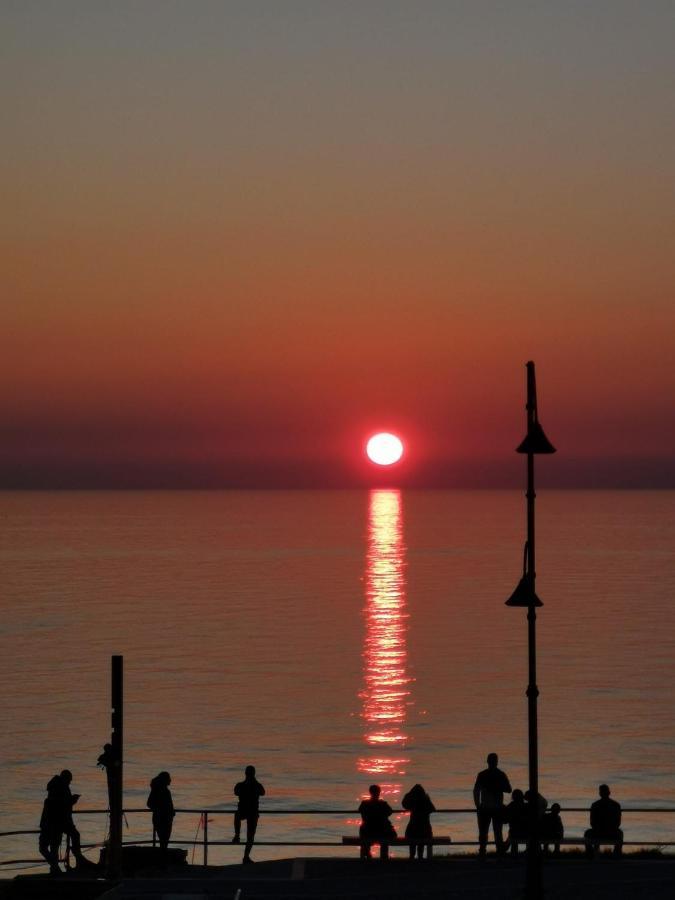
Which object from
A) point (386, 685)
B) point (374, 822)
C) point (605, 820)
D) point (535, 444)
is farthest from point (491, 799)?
point (386, 685)

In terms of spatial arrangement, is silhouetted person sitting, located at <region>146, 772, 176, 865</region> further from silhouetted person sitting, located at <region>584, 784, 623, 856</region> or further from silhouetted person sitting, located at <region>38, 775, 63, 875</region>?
silhouetted person sitting, located at <region>584, 784, 623, 856</region>

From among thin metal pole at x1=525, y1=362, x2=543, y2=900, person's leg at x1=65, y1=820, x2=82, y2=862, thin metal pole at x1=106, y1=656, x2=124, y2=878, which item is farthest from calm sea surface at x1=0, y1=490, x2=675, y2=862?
thin metal pole at x1=525, y1=362, x2=543, y2=900

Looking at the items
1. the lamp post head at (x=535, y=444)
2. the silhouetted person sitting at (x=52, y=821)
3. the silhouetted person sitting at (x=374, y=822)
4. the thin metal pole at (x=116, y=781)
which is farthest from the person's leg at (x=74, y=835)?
the lamp post head at (x=535, y=444)

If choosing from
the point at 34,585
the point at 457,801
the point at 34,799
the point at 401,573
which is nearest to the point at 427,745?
the point at 457,801

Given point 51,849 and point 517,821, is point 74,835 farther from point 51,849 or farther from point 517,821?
point 517,821

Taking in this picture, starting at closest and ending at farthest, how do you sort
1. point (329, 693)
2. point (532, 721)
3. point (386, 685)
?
point (532, 721) < point (329, 693) < point (386, 685)

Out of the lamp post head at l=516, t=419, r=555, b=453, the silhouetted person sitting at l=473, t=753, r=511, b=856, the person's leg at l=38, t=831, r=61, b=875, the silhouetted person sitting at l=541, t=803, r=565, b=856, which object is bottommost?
the person's leg at l=38, t=831, r=61, b=875

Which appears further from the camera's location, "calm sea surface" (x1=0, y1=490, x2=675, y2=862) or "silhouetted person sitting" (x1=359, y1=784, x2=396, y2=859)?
"calm sea surface" (x1=0, y1=490, x2=675, y2=862)

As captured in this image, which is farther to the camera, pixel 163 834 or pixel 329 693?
pixel 329 693

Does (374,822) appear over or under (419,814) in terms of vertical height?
under

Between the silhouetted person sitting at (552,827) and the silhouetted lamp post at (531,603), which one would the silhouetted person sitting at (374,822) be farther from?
the silhouetted lamp post at (531,603)

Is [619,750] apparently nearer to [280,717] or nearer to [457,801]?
[457,801]

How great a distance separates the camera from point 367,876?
777 inches

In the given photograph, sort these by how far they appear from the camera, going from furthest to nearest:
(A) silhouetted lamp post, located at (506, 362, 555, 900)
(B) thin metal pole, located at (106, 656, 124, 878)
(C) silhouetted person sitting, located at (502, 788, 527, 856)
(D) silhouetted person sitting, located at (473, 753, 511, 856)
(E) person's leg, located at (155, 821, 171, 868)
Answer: (E) person's leg, located at (155, 821, 171, 868)
(D) silhouetted person sitting, located at (473, 753, 511, 856)
(C) silhouetted person sitting, located at (502, 788, 527, 856)
(B) thin metal pole, located at (106, 656, 124, 878)
(A) silhouetted lamp post, located at (506, 362, 555, 900)
